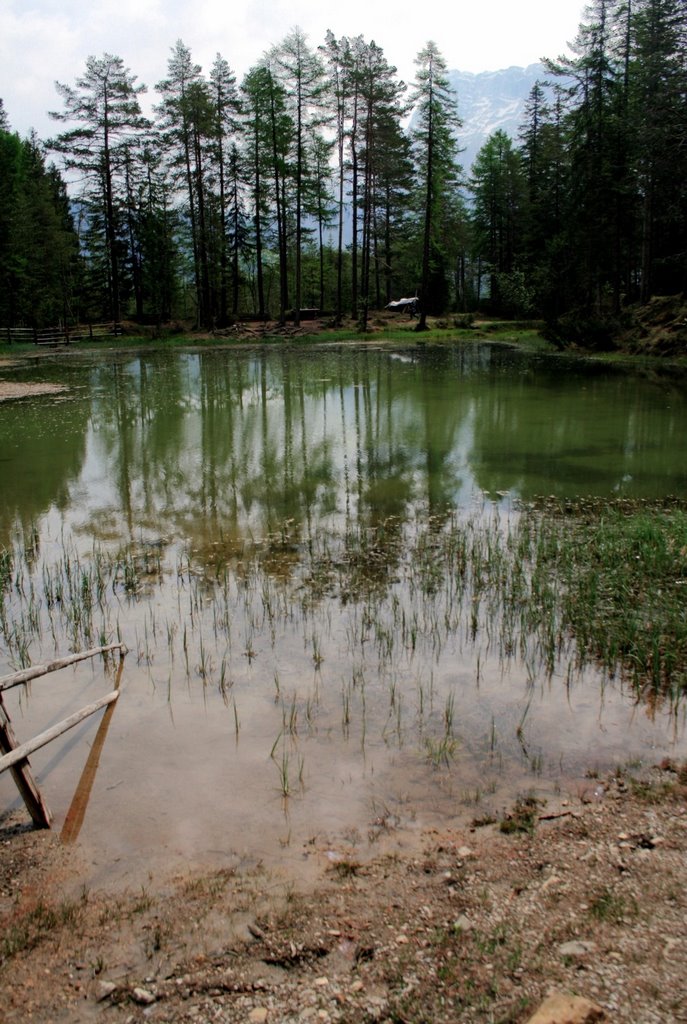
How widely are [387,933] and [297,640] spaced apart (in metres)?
3.67

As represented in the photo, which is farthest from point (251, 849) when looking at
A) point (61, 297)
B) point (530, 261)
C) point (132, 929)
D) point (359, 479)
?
point (530, 261)

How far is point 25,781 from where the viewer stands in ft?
13.8

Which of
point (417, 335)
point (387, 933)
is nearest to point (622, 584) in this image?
point (387, 933)

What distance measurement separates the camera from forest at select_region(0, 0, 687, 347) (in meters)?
40.7

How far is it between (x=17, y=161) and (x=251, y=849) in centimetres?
6647

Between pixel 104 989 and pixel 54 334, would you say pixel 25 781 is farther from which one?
pixel 54 334

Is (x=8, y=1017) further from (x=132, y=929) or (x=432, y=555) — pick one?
(x=432, y=555)

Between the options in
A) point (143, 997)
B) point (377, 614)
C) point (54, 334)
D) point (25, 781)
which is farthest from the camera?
point (54, 334)

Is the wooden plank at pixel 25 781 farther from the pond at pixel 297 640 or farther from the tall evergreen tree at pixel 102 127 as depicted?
the tall evergreen tree at pixel 102 127

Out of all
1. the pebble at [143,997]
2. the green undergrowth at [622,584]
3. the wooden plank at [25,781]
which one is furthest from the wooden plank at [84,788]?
the green undergrowth at [622,584]

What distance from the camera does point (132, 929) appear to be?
3.54 m

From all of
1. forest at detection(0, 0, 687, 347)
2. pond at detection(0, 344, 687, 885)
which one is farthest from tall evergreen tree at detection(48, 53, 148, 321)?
pond at detection(0, 344, 687, 885)

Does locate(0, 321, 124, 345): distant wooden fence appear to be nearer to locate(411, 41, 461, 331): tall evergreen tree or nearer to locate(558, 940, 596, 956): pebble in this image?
locate(411, 41, 461, 331): tall evergreen tree

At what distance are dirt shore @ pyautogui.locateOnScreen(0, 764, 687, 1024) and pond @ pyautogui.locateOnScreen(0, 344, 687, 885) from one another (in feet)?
0.95
